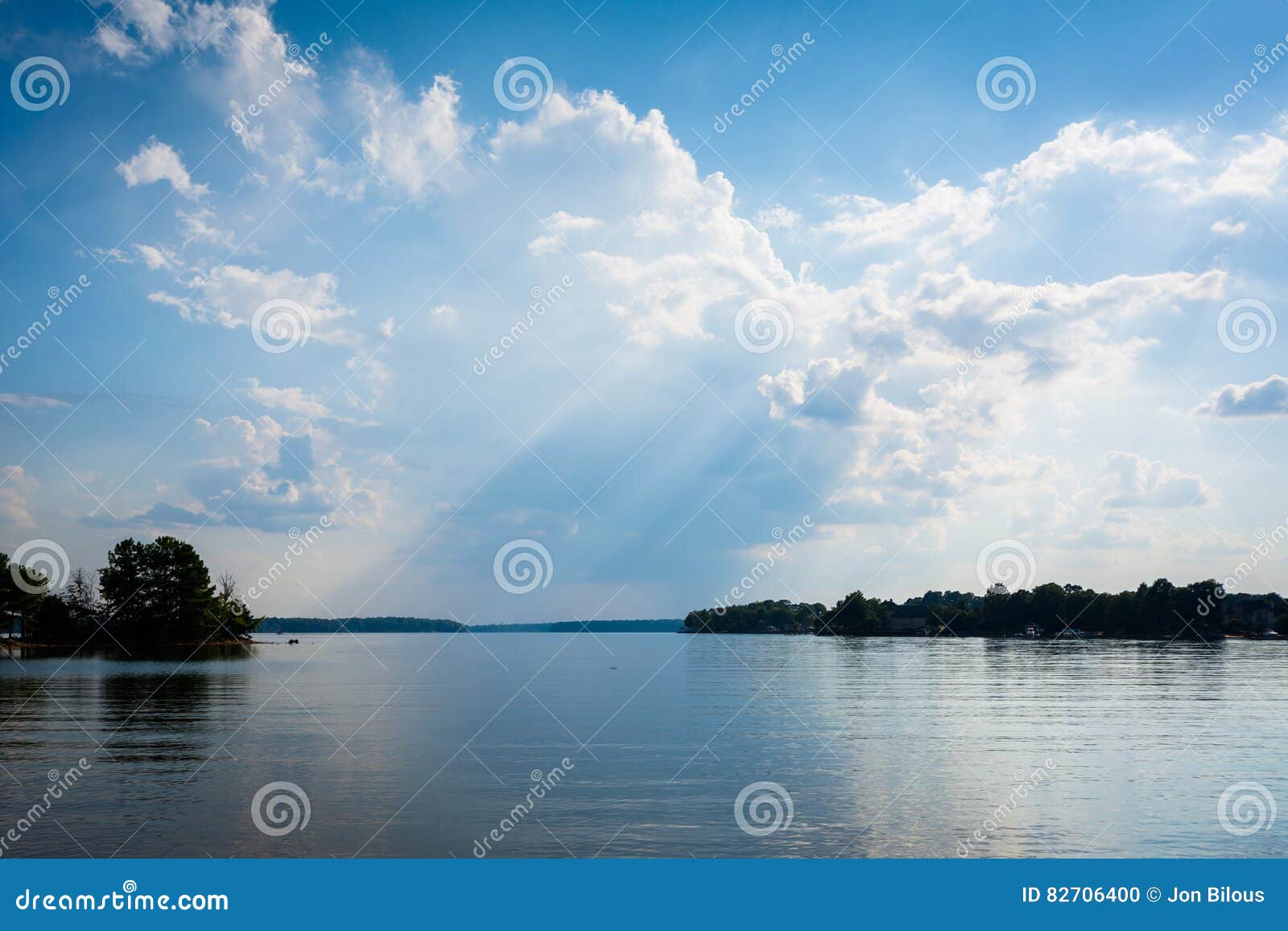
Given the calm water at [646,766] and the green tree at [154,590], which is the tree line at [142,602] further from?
the calm water at [646,766]

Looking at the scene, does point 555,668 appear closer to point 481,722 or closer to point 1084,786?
point 481,722

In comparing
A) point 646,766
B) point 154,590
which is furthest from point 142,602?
point 646,766

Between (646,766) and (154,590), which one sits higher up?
(154,590)

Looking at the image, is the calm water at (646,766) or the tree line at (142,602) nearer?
the calm water at (646,766)

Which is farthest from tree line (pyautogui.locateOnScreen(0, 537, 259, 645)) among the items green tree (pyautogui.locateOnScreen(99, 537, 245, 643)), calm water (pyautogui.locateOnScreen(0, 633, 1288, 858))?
calm water (pyautogui.locateOnScreen(0, 633, 1288, 858))

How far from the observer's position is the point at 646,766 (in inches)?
1366

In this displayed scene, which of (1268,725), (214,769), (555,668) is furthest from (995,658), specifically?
(214,769)

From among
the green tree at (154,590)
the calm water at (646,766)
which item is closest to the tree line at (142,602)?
the green tree at (154,590)

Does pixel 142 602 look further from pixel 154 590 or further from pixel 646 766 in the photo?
pixel 646 766

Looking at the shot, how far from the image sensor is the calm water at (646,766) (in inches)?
950

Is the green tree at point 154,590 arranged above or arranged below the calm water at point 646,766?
above

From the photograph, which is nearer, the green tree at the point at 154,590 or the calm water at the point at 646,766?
the calm water at the point at 646,766

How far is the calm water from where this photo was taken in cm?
2414

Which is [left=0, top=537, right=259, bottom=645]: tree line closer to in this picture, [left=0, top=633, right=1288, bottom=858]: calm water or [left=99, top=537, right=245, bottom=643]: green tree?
[left=99, top=537, right=245, bottom=643]: green tree
